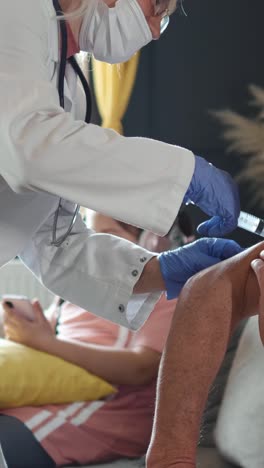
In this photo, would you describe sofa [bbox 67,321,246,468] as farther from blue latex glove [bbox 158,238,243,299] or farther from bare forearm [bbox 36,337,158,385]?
blue latex glove [bbox 158,238,243,299]

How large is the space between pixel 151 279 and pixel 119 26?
483 mm

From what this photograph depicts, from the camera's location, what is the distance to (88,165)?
1.43 metres

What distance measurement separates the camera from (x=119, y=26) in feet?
5.58

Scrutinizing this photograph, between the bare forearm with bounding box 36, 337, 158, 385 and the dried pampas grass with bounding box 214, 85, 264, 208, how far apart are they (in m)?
1.17

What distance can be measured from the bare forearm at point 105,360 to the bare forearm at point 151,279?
928 mm

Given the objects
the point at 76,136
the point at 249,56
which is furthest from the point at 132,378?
the point at 249,56

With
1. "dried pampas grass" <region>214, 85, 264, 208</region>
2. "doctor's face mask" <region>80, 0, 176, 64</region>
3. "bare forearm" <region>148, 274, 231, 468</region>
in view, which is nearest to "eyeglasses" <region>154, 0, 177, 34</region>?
"doctor's face mask" <region>80, 0, 176, 64</region>

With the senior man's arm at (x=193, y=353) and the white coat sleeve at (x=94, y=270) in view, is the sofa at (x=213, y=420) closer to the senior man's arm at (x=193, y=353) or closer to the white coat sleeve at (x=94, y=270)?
the white coat sleeve at (x=94, y=270)

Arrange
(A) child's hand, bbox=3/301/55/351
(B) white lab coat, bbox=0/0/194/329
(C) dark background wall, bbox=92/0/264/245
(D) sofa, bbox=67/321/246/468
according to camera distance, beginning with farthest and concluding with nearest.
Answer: (C) dark background wall, bbox=92/0/264/245, (A) child's hand, bbox=3/301/55/351, (D) sofa, bbox=67/321/246/468, (B) white lab coat, bbox=0/0/194/329

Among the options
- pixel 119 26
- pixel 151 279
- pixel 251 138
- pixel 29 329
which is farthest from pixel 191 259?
pixel 251 138

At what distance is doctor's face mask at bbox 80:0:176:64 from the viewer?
167 cm

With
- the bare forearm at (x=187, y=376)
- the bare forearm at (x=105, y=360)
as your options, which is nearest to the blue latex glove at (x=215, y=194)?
the bare forearm at (x=187, y=376)

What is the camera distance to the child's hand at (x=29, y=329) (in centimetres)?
271

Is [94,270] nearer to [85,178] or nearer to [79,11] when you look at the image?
[85,178]
